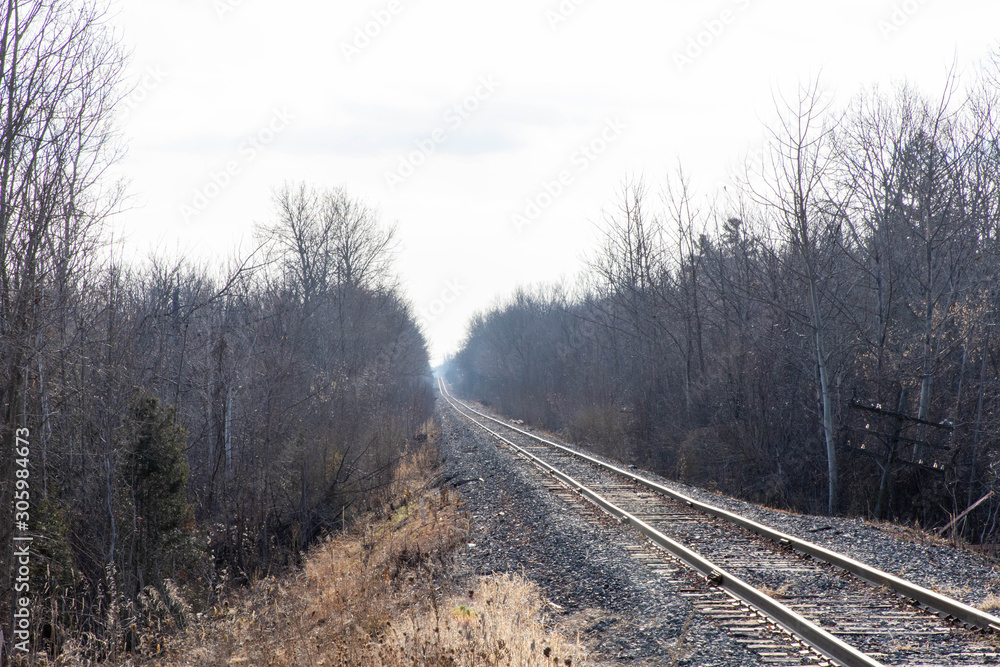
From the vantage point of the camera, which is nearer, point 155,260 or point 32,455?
point 32,455

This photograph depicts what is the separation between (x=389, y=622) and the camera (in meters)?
6.37

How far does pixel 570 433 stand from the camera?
100 feet

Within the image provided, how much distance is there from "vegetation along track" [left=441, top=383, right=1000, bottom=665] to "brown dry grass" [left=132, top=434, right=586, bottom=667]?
2.06 m

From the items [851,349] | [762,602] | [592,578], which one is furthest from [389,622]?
[851,349]

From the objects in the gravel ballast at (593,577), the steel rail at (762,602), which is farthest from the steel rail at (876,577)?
the gravel ballast at (593,577)

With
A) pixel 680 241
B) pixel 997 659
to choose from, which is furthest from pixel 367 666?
pixel 680 241

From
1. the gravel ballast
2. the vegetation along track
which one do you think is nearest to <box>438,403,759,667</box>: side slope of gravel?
the gravel ballast

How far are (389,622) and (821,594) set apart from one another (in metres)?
4.37

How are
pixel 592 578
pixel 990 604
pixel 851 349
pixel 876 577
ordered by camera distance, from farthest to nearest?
1. pixel 851 349
2. pixel 592 578
3. pixel 876 577
4. pixel 990 604

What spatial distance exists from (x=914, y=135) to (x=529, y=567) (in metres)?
17.0

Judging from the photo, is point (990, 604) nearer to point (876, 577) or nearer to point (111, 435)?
point (876, 577)

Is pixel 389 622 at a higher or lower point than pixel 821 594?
higher

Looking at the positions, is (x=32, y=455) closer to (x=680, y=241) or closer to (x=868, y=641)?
(x=868, y=641)

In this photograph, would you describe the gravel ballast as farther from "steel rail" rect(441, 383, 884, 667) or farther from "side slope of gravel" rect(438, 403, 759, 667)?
"steel rail" rect(441, 383, 884, 667)
